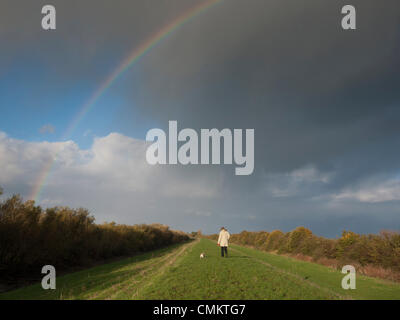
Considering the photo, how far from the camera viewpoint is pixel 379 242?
1761 centimetres

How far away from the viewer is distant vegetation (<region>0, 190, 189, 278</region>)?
50.5 feet

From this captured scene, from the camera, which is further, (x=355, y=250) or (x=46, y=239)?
(x=355, y=250)

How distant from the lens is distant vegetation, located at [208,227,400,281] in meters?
16.0

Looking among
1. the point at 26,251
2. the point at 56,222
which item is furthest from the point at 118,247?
the point at 26,251

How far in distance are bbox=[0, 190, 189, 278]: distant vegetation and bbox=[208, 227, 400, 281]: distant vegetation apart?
24752 millimetres

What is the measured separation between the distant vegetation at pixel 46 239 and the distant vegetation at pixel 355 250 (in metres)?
24.8

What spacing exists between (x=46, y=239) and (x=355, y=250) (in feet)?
87.3

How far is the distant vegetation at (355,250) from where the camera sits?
16031 mm

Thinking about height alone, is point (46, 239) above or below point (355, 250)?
above

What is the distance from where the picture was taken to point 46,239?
61.5 ft
